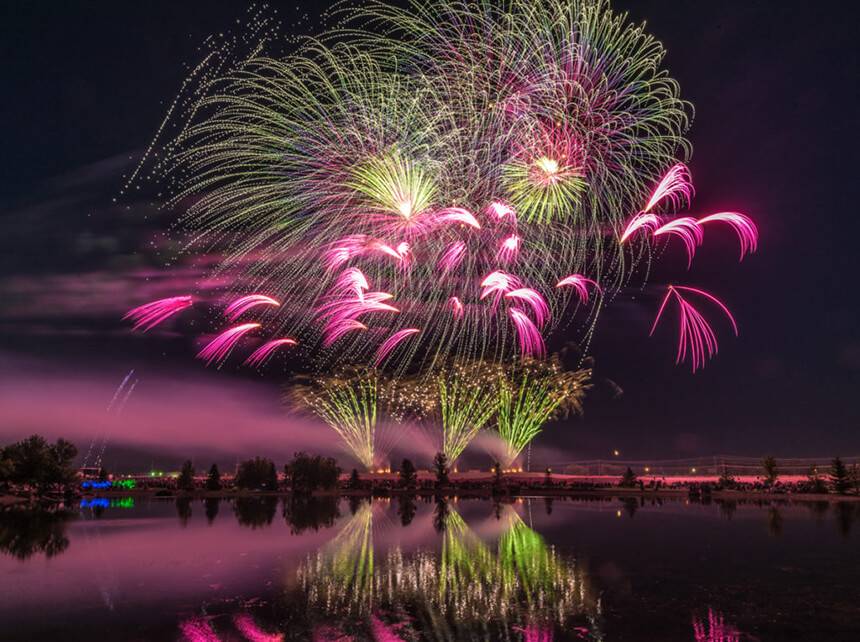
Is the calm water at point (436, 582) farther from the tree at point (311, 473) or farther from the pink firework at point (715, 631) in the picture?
the tree at point (311, 473)

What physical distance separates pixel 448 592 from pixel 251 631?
460 cm

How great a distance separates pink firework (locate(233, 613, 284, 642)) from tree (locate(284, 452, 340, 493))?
1890 inches

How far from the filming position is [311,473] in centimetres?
5891

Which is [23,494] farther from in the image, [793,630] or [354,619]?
[793,630]

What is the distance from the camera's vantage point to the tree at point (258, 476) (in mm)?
62094

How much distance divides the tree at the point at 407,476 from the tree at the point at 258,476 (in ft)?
41.6

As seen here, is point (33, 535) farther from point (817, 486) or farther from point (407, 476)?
point (817, 486)

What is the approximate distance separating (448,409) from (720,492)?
23417 millimetres

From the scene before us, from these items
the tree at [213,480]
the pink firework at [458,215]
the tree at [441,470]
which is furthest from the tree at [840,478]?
the tree at [213,480]

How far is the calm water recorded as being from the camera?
1079cm

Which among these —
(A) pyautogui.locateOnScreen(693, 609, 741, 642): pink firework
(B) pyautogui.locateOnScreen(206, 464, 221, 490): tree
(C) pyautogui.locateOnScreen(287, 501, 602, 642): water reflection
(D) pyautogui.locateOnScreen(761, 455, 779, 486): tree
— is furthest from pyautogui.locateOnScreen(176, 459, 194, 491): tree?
(A) pyautogui.locateOnScreen(693, 609, 741, 642): pink firework

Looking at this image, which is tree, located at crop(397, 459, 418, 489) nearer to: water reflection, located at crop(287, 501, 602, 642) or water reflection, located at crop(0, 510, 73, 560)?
water reflection, located at crop(0, 510, 73, 560)

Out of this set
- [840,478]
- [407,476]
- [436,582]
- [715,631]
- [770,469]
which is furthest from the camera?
[407,476]

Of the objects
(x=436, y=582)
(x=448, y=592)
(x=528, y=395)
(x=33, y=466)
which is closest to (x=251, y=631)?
(x=448, y=592)
